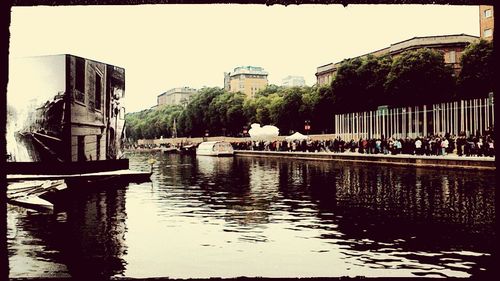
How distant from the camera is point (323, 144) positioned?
6359 cm

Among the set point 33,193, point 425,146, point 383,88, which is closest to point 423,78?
point 383,88

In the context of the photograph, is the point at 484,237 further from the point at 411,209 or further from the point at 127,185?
the point at 127,185

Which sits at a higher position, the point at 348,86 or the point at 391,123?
the point at 348,86

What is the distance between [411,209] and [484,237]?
15.8ft

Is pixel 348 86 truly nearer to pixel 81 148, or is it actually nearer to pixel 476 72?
pixel 476 72

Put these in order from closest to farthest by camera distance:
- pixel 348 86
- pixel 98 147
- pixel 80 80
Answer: pixel 80 80
pixel 98 147
pixel 348 86

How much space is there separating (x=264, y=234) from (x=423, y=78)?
165 feet

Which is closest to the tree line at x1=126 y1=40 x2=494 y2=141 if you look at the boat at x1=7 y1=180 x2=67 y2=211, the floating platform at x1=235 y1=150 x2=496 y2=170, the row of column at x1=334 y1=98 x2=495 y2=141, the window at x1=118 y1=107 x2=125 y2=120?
the row of column at x1=334 y1=98 x2=495 y2=141

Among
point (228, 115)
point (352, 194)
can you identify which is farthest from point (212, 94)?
point (352, 194)

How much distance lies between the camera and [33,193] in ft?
66.3

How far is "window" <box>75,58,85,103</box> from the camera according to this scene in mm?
28984

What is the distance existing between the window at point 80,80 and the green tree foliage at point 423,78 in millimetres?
39036

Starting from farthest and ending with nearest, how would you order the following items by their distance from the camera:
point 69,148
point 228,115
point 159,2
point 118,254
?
point 228,115
point 69,148
point 118,254
point 159,2

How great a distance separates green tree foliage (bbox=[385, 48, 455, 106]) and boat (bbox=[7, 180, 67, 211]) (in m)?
44.6
